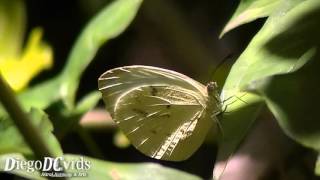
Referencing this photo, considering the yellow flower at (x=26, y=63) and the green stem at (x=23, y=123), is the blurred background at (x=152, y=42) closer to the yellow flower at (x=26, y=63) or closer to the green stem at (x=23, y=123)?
the yellow flower at (x=26, y=63)

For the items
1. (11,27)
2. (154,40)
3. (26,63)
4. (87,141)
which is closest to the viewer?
(87,141)

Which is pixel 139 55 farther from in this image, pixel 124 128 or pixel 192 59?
pixel 124 128

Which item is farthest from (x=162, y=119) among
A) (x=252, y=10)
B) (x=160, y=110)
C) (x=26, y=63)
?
(x=26, y=63)

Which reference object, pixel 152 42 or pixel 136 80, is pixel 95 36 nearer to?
pixel 136 80

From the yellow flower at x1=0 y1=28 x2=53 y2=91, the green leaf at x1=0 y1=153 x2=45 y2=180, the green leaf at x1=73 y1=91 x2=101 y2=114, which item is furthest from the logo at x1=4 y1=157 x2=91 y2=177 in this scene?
the yellow flower at x1=0 y1=28 x2=53 y2=91

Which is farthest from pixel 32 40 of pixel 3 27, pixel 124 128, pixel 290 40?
pixel 290 40

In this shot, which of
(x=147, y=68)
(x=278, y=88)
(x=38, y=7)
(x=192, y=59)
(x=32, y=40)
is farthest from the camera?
(x=38, y=7)

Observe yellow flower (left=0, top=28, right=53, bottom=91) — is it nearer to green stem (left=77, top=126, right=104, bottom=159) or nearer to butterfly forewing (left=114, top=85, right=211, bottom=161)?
green stem (left=77, top=126, right=104, bottom=159)
